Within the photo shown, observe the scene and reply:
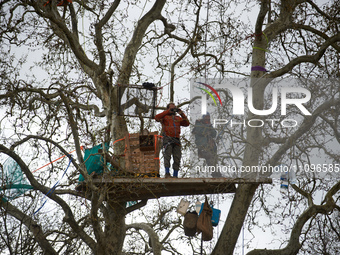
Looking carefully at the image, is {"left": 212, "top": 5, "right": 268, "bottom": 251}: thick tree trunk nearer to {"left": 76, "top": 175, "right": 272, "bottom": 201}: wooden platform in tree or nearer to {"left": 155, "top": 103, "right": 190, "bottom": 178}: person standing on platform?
{"left": 76, "top": 175, "right": 272, "bottom": 201}: wooden platform in tree

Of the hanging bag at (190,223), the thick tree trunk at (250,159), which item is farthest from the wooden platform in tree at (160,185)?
the hanging bag at (190,223)

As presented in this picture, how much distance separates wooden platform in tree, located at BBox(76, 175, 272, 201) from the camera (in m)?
9.57

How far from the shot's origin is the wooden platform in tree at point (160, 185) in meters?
9.57

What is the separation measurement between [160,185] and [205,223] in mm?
998

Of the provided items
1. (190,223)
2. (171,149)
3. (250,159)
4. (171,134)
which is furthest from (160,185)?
(250,159)

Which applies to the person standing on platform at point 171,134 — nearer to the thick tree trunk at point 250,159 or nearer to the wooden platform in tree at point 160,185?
the wooden platform in tree at point 160,185

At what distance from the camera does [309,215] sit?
34.3ft

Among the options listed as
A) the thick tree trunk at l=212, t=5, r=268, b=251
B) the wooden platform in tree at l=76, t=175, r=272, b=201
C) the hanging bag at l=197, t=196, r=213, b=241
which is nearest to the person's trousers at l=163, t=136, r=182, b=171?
the wooden platform in tree at l=76, t=175, r=272, b=201

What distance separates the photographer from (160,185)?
10211 mm

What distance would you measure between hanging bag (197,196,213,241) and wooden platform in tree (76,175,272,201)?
0.39 metres

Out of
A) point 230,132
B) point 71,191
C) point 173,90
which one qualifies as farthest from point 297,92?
point 71,191

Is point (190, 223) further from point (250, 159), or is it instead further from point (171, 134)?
point (250, 159)

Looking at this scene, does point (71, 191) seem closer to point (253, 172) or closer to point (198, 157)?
point (198, 157)

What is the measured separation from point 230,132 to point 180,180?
3067mm
